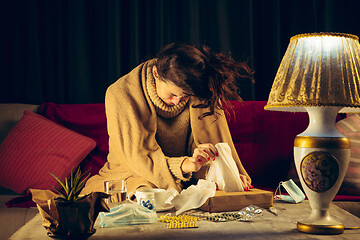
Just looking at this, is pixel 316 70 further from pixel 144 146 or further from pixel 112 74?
pixel 112 74

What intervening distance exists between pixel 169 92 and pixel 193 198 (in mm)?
633

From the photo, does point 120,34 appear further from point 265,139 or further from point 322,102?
point 322,102

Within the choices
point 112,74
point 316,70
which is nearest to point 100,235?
point 316,70

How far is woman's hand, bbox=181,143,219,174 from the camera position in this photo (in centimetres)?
147

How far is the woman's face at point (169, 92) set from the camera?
1.66 meters

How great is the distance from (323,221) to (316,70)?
39 cm

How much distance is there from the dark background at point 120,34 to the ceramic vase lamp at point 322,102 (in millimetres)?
1651

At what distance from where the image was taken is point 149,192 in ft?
3.98

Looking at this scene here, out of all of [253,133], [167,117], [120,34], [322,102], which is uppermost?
[120,34]

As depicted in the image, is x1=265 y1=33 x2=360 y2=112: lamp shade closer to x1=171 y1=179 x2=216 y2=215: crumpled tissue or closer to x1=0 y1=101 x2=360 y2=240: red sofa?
x1=171 y1=179 x2=216 y2=215: crumpled tissue

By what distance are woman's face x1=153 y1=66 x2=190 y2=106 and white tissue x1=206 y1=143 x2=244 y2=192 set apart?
0.35 metres

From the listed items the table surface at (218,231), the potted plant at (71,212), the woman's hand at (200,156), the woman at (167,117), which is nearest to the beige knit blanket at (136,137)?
the woman at (167,117)

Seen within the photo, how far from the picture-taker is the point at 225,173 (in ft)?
4.44

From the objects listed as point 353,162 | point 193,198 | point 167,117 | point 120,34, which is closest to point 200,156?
point 193,198
